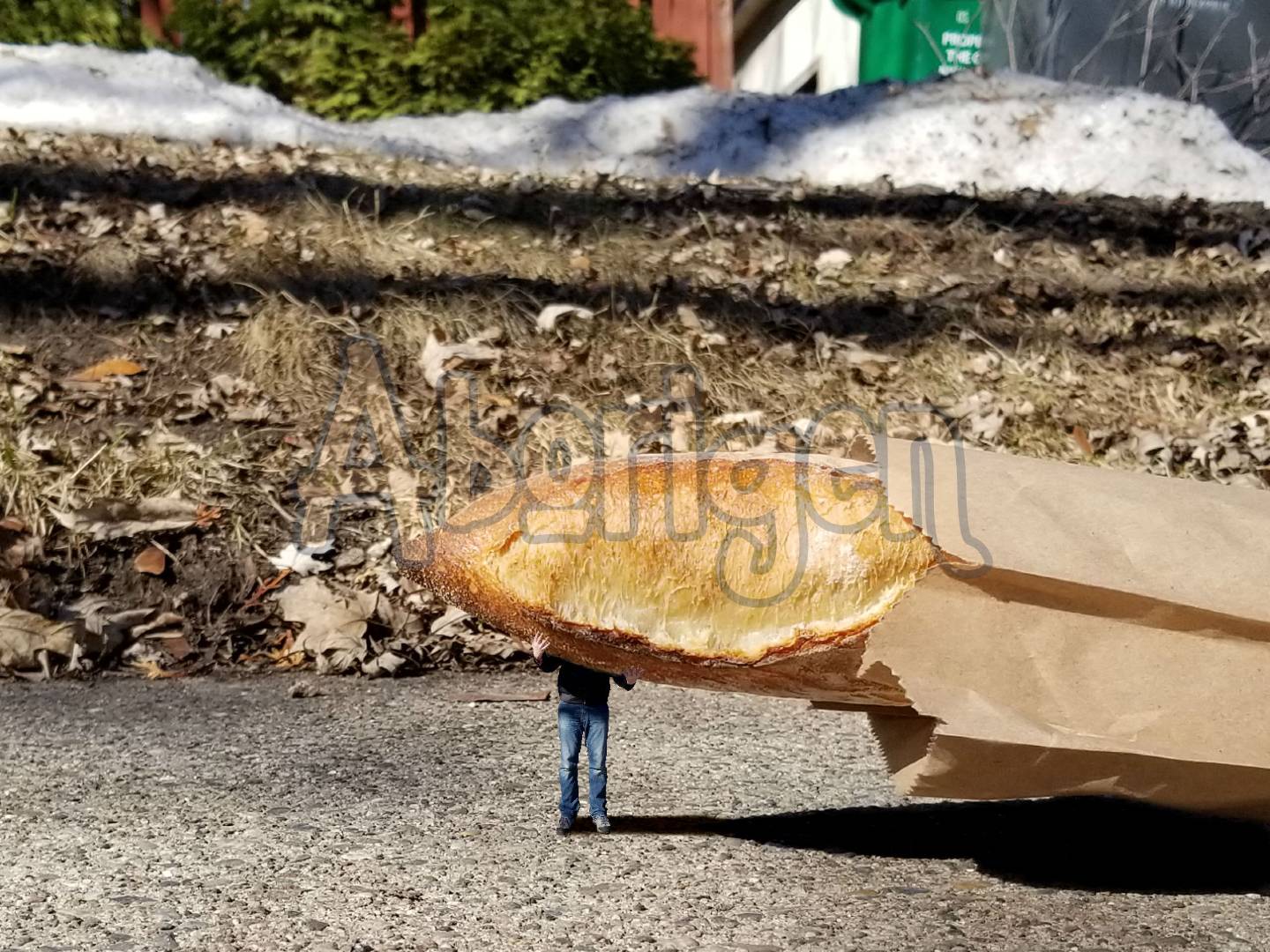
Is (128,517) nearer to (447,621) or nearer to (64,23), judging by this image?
(447,621)

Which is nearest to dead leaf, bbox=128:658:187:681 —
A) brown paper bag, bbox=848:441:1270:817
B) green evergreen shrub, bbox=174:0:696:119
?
brown paper bag, bbox=848:441:1270:817

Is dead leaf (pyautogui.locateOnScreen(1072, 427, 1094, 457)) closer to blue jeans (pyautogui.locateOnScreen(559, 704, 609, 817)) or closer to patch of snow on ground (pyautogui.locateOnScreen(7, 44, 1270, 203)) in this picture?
patch of snow on ground (pyautogui.locateOnScreen(7, 44, 1270, 203))

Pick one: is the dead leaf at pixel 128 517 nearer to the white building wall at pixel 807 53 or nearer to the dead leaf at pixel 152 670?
the dead leaf at pixel 152 670

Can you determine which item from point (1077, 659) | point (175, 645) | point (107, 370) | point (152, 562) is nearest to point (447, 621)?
point (175, 645)

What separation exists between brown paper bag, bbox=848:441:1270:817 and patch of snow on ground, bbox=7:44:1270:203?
5150mm

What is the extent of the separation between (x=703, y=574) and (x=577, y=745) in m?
0.42

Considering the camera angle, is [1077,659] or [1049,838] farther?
[1049,838]

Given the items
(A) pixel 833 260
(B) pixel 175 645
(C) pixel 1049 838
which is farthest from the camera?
(A) pixel 833 260

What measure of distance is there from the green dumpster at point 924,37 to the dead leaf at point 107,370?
6583 mm

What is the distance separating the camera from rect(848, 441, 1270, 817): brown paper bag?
6.29 feet

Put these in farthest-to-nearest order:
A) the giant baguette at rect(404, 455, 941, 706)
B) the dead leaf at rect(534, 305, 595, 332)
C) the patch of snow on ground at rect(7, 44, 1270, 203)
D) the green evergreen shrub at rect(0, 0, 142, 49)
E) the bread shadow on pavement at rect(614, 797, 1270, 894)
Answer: the green evergreen shrub at rect(0, 0, 142, 49) < the patch of snow on ground at rect(7, 44, 1270, 203) < the dead leaf at rect(534, 305, 595, 332) < the bread shadow on pavement at rect(614, 797, 1270, 894) < the giant baguette at rect(404, 455, 941, 706)

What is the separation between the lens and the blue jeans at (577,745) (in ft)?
7.40

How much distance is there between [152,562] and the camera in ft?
12.7

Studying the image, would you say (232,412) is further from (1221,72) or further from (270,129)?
(1221,72)
